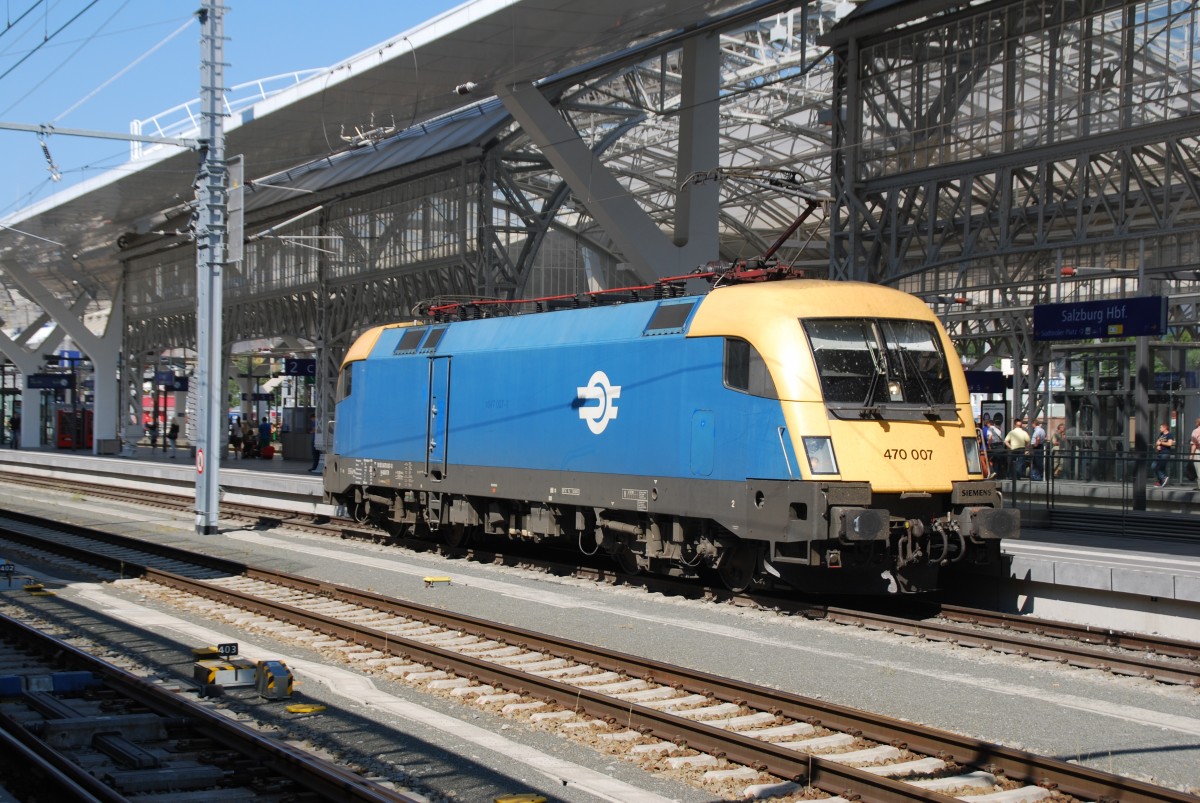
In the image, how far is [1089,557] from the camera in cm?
1544

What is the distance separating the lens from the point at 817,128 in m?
42.9

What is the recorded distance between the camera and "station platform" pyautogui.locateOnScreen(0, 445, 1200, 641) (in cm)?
1268

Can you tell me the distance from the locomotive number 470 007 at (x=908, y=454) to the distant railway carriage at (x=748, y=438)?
2 cm

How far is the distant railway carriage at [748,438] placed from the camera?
42.5ft

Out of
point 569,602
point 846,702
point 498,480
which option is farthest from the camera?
point 498,480

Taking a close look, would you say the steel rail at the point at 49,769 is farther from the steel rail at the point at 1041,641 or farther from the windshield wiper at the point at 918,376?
the windshield wiper at the point at 918,376

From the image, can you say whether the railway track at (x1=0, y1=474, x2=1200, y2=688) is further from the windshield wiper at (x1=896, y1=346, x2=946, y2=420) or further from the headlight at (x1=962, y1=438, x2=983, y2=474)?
the windshield wiper at (x1=896, y1=346, x2=946, y2=420)

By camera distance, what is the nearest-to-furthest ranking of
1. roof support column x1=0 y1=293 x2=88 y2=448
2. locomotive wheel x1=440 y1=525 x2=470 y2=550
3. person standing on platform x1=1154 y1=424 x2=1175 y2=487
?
person standing on platform x1=1154 y1=424 x2=1175 y2=487 < locomotive wheel x1=440 y1=525 x2=470 y2=550 < roof support column x1=0 y1=293 x2=88 y2=448

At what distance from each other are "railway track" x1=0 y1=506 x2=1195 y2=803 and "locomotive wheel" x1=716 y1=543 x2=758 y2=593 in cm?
344

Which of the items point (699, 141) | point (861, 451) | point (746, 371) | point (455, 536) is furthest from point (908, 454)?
point (699, 141)

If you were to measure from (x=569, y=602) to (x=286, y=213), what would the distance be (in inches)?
1217

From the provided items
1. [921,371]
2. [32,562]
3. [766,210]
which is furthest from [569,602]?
[766,210]

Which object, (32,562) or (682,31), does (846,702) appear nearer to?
(32,562)

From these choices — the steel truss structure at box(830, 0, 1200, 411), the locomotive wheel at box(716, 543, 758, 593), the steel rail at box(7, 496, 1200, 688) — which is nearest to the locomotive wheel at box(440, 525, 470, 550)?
the locomotive wheel at box(716, 543, 758, 593)
